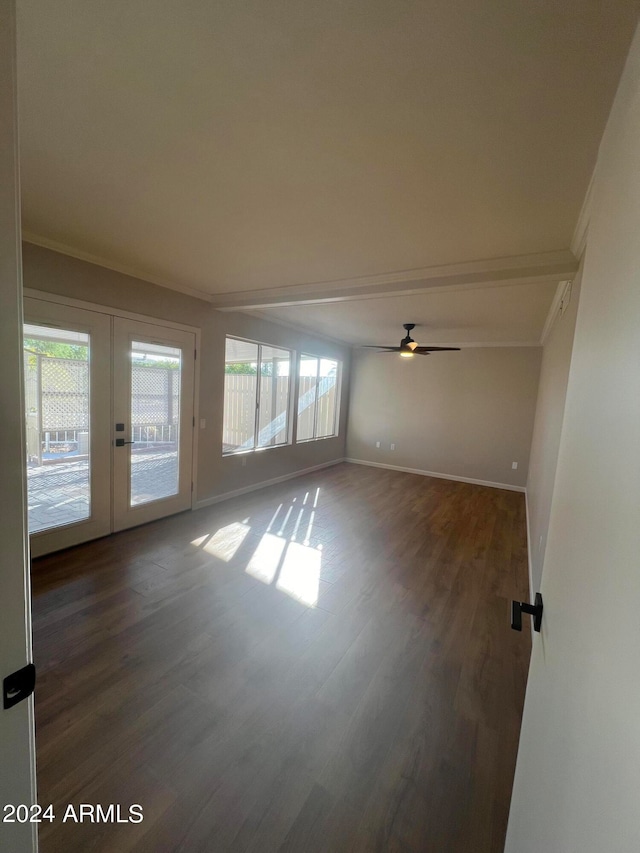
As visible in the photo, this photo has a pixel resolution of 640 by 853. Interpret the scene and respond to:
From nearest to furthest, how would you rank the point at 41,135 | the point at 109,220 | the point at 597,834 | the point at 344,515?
the point at 597,834 → the point at 41,135 → the point at 109,220 → the point at 344,515

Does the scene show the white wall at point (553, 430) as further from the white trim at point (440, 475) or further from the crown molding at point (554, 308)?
the white trim at point (440, 475)

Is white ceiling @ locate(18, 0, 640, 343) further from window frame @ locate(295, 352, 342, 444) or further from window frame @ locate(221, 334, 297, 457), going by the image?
window frame @ locate(295, 352, 342, 444)

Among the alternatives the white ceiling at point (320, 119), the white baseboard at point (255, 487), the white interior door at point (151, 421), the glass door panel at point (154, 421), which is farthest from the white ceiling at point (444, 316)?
the white baseboard at point (255, 487)

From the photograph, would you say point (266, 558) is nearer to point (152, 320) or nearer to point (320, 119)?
point (152, 320)

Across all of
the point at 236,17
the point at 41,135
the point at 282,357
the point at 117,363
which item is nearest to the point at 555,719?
the point at 236,17

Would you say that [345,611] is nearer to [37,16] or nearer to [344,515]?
[344,515]

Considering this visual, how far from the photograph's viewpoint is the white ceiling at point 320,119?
38.3 inches

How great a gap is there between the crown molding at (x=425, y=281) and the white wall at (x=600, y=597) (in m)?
1.77

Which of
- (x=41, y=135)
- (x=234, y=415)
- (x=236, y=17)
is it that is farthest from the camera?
(x=234, y=415)

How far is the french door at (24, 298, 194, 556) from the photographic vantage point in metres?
2.71

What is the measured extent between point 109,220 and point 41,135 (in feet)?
2.56

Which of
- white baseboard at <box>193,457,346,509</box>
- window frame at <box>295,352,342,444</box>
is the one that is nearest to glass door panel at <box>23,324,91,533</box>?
white baseboard at <box>193,457,346,509</box>

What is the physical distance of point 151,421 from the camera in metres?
3.52

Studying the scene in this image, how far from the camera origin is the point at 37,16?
3.28 feet
